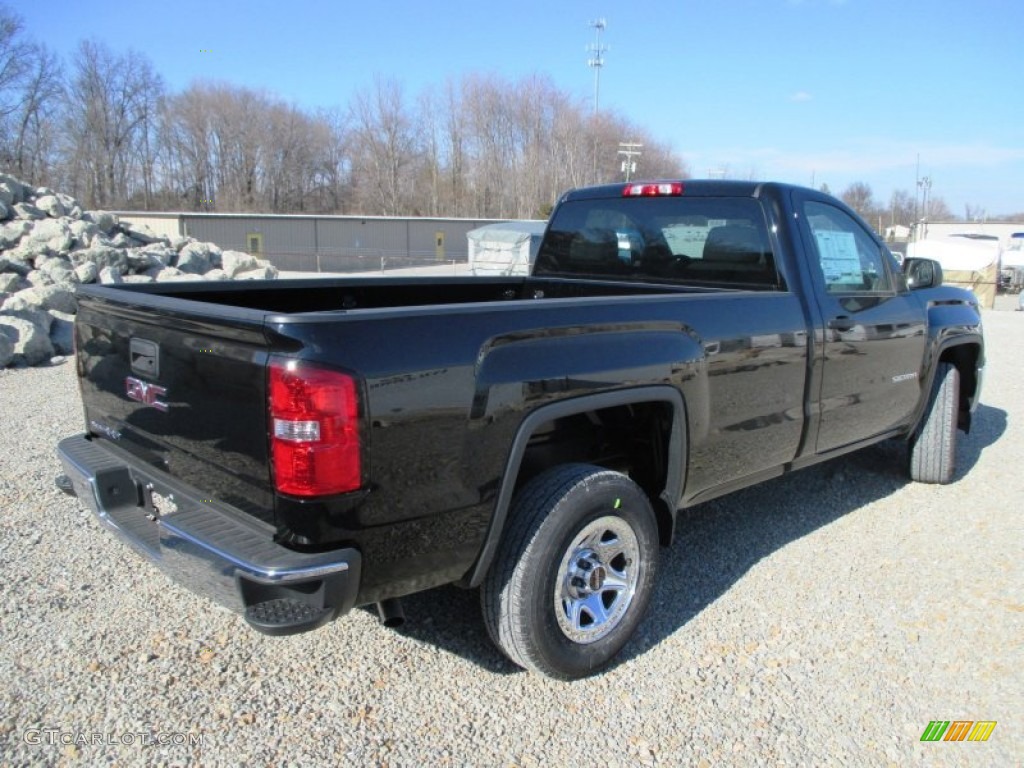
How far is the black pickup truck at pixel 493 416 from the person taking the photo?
7.88 feet

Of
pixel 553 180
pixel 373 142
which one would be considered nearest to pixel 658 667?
pixel 553 180

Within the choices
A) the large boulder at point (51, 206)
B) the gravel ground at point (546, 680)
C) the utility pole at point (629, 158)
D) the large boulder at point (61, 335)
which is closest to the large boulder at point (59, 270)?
the large boulder at point (61, 335)

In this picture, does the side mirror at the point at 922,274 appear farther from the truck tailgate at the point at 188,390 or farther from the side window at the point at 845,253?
the truck tailgate at the point at 188,390

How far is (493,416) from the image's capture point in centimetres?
269

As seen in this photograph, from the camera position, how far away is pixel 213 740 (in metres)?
2.75

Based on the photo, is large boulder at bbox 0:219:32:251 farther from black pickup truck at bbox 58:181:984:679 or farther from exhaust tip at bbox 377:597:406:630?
exhaust tip at bbox 377:597:406:630

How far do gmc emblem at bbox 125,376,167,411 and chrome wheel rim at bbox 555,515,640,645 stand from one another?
1575 millimetres

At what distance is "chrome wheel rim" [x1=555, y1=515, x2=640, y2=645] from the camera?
3086mm

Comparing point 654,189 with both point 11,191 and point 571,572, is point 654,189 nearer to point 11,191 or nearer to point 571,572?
point 571,572

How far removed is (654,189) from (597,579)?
2461 millimetres

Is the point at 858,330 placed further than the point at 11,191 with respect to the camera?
No

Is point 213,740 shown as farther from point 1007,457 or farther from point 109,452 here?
point 1007,457

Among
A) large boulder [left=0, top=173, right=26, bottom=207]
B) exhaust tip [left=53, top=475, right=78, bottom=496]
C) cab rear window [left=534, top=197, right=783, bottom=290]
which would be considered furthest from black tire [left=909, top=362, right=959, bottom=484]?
large boulder [left=0, top=173, right=26, bottom=207]

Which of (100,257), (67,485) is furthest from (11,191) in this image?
(67,485)
